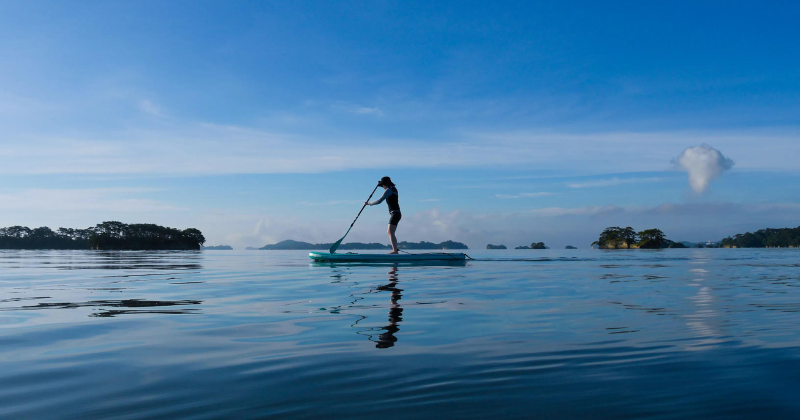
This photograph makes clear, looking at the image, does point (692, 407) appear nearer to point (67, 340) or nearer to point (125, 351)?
point (125, 351)

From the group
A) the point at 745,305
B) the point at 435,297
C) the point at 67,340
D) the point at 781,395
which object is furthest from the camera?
the point at 435,297

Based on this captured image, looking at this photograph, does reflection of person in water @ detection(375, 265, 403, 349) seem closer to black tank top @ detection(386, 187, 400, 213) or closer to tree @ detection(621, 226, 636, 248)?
black tank top @ detection(386, 187, 400, 213)

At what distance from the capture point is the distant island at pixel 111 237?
442ft

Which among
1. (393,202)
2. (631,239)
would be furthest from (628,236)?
(393,202)

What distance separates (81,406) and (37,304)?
689cm

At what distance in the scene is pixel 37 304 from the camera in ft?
27.6

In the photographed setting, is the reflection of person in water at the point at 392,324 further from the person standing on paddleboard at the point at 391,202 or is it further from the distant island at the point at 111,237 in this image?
the distant island at the point at 111,237

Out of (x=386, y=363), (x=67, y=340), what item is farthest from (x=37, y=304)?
(x=386, y=363)

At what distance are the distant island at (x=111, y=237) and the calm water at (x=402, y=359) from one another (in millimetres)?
145387

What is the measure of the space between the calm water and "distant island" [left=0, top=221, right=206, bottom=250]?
477ft

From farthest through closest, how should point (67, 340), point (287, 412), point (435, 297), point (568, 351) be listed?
point (435, 297), point (67, 340), point (568, 351), point (287, 412)

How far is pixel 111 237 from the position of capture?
5295 inches

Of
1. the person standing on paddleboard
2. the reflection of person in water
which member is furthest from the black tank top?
the reflection of person in water

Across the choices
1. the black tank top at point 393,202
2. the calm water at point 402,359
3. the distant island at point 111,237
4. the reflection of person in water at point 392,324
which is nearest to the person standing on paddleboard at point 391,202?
the black tank top at point 393,202
